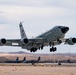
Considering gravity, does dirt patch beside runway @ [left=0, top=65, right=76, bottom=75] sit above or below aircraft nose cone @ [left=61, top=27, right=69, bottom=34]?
below

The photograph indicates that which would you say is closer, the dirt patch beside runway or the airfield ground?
the dirt patch beside runway

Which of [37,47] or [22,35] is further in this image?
[22,35]

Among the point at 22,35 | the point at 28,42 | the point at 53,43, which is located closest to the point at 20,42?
the point at 28,42

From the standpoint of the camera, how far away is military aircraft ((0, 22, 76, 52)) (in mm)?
100312

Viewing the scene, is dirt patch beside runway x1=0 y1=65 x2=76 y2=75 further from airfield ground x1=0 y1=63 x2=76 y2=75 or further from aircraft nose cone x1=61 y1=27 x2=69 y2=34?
aircraft nose cone x1=61 y1=27 x2=69 y2=34

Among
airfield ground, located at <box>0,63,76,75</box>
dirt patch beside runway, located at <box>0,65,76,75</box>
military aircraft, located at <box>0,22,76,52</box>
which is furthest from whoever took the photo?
military aircraft, located at <box>0,22,76,52</box>

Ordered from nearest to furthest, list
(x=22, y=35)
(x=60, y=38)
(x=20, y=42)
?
(x=60, y=38), (x=20, y=42), (x=22, y=35)

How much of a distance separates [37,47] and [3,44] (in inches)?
351

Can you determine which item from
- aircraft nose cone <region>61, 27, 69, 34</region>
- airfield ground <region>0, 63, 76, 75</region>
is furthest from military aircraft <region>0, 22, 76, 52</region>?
airfield ground <region>0, 63, 76, 75</region>

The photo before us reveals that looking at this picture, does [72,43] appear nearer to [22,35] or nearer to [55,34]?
[55,34]

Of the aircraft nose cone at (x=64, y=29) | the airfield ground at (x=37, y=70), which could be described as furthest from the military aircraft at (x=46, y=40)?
the airfield ground at (x=37, y=70)

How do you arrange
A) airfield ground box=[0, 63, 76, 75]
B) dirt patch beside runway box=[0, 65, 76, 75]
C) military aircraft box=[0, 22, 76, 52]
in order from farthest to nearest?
military aircraft box=[0, 22, 76, 52] → airfield ground box=[0, 63, 76, 75] → dirt patch beside runway box=[0, 65, 76, 75]

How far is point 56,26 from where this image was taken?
103 meters

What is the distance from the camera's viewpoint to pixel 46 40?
102 metres
